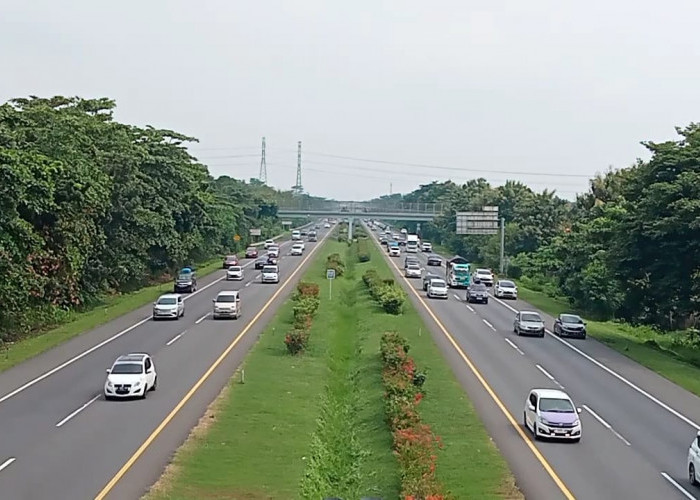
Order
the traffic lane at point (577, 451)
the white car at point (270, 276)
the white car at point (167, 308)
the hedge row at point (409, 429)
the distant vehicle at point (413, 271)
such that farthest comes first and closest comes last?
the distant vehicle at point (413, 271)
the white car at point (270, 276)
the white car at point (167, 308)
the traffic lane at point (577, 451)
the hedge row at point (409, 429)

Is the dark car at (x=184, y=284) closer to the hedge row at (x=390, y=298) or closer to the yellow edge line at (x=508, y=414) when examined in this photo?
the hedge row at (x=390, y=298)

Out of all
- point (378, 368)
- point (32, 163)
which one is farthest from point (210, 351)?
point (32, 163)

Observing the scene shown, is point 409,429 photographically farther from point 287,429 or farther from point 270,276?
point 270,276

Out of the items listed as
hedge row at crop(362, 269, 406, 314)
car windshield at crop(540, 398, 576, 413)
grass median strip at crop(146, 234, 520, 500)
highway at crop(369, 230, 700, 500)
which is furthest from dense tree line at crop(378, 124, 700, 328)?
car windshield at crop(540, 398, 576, 413)

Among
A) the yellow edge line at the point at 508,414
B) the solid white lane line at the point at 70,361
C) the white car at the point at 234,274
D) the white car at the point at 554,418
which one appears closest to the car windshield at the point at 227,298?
the solid white lane line at the point at 70,361

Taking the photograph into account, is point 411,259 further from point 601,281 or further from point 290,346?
point 290,346
